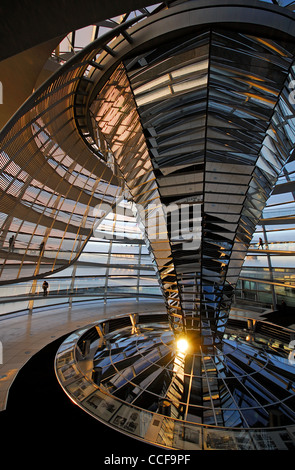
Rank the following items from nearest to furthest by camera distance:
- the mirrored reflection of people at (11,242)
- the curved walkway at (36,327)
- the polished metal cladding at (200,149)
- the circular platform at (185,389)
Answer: the circular platform at (185,389), the polished metal cladding at (200,149), the curved walkway at (36,327), the mirrored reflection of people at (11,242)

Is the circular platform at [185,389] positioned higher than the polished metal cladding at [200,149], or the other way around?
the polished metal cladding at [200,149]

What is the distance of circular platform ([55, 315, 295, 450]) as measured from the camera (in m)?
6.04

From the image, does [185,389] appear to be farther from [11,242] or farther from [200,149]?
[11,242]

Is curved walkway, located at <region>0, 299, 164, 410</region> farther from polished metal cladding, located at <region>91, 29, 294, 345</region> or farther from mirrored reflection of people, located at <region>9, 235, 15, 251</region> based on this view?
polished metal cladding, located at <region>91, 29, 294, 345</region>

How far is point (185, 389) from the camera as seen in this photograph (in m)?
8.45

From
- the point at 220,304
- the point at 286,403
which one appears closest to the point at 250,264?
the point at 220,304

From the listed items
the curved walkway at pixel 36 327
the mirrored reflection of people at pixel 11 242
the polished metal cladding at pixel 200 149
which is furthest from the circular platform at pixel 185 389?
the mirrored reflection of people at pixel 11 242

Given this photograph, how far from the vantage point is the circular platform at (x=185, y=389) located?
19.8ft

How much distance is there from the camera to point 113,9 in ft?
7.22

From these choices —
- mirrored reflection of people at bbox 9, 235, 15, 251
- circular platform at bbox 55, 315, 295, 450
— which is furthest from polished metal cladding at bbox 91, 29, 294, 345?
mirrored reflection of people at bbox 9, 235, 15, 251

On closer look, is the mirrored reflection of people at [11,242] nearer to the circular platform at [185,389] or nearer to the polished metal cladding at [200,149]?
the circular platform at [185,389]

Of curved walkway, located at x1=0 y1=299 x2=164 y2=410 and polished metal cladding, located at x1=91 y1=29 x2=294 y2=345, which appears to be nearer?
polished metal cladding, located at x1=91 y1=29 x2=294 y2=345

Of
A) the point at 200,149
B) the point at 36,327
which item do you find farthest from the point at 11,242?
the point at 200,149

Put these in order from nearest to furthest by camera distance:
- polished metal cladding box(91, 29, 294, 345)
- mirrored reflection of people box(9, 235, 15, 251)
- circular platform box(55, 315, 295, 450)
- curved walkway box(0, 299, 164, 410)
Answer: circular platform box(55, 315, 295, 450), polished metal cladding box(91, 29, 294, 345), curved walkway box(0, 299, 164, 410), mirrored reflection of people box(9, 235, 15, 251)
